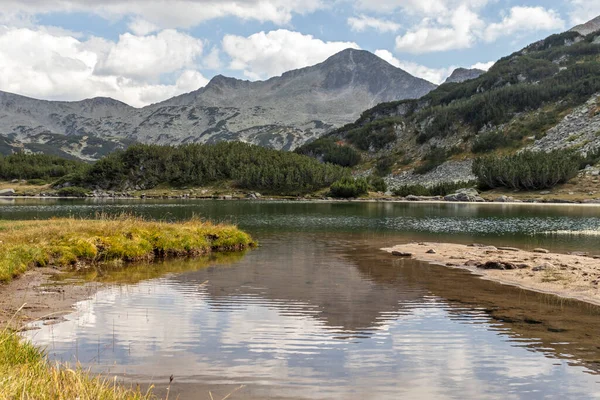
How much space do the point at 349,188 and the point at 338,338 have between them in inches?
5293

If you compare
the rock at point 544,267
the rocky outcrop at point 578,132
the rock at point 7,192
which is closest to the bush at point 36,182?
the rock at point 7,192

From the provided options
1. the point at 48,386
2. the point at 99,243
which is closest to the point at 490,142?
the point at 99,243

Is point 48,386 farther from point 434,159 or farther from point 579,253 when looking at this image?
point 434,159

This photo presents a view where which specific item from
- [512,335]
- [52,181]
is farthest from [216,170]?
[512,335]

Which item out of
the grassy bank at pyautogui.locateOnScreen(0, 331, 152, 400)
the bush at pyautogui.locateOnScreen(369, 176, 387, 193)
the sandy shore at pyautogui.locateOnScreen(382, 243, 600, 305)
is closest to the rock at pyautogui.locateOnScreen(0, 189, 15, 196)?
the bush at pyautogui.locateOnScreen(369, 176, 387, 193)

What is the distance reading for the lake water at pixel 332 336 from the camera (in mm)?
10594

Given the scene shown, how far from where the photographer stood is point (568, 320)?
16062mm

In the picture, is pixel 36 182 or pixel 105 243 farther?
pixel 36 182

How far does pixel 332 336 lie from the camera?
14117mm

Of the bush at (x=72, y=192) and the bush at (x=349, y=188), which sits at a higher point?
A: the bush at (x=349, y=188)

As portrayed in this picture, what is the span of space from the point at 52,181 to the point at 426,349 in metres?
215

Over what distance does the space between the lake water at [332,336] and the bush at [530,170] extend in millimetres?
114029

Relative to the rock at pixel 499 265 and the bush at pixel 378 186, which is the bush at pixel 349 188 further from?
the rock at pixel 499 265

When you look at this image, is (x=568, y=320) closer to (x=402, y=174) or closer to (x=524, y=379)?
(x=524, y=379)
